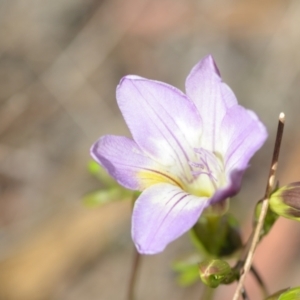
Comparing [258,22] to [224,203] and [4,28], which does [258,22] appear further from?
[224,203]

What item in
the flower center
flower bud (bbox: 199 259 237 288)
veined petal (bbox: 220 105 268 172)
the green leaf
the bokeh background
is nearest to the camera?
veined petal (bbox: 220 105 268 172)

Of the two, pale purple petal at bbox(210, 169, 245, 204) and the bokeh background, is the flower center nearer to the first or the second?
pale purple petal at bbox(210, 169, 245, 204)

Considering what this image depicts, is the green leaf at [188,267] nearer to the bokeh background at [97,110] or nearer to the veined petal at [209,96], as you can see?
the veined petal at [209,96]

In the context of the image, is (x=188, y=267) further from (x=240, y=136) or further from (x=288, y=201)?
(x=240, y=136)

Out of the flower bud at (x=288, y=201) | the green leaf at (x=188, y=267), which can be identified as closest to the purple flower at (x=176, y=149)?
the flower bud at (x=288, y=201)

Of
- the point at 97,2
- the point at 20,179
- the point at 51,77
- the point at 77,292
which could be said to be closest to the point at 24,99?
the point at 51,77

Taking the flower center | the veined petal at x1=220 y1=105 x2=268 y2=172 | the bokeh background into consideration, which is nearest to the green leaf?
the flower center

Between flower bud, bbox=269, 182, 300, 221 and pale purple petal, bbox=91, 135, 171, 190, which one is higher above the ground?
pale purple petal, bbox=91, 135, 171, 190
